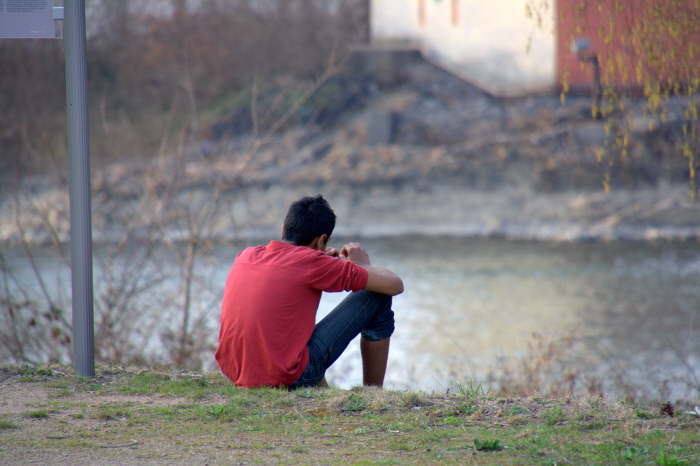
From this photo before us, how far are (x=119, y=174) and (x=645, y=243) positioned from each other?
41.7 feet

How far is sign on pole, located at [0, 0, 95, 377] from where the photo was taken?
4.08m

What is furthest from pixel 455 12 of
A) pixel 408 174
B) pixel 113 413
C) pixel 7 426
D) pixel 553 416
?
pixel 7 426

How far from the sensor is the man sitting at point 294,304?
3912 millimetres

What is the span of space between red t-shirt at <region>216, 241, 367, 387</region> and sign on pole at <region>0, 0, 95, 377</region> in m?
0.69

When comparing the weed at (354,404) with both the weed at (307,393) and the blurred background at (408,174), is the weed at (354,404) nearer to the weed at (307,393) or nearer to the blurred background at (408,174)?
the weed at (307,393)

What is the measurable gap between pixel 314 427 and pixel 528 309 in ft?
33.4

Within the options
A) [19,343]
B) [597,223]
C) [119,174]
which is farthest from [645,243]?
[19,343]

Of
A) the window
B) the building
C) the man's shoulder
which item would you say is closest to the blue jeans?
the man's shoulder

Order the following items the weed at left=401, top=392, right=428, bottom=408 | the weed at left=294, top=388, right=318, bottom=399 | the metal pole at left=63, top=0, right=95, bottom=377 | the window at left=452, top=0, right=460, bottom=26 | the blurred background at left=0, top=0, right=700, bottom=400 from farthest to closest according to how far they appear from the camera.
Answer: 1. the window at left=452, top=0, right=460, bottom=26
2. the blurred background at left=0, top=0, right=700, bottom=400
3. the metal pole at left=63, top=0, right=95, bottom=377
4. the weed at left=294, top=388, right=318, bottom=399
5. the weed at left=401, top=392, right=428, bottom=408

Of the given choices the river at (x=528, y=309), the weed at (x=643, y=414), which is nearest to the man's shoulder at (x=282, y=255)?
the weed at (x=643, y=414)

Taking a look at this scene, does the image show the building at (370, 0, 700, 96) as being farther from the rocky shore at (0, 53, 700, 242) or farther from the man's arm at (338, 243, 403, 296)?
the man's arm at (338, 243, 403, 296)

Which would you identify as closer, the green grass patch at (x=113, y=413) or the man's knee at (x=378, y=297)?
the green grass patch at (x=113, y=413)

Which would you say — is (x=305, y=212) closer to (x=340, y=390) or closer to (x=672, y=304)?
(x=340, y=390)

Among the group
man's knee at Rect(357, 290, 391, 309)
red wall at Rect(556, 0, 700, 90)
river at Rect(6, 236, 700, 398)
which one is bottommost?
A: river at Rect(6, 236, 700, 398)
